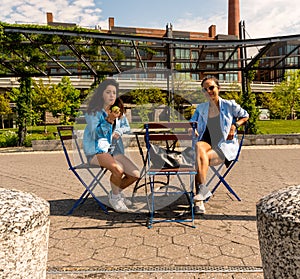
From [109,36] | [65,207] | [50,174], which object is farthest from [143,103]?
[65,207]

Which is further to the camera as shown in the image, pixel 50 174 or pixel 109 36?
pixel 109 36

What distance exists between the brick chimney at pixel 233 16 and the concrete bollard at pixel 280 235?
78270 mm

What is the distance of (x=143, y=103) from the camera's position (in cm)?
1686

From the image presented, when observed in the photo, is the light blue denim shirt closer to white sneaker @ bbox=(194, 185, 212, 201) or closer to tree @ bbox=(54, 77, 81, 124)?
white sneaker @ bbox=(194, 185, 212, 201)

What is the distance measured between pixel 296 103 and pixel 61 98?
2568 centimetres

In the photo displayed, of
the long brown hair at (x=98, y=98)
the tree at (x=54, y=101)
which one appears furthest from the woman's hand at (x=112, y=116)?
the tree at (x=54, y=101)

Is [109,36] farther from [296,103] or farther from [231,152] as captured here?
[296,103]

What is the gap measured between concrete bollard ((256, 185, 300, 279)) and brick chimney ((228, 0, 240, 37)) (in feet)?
257

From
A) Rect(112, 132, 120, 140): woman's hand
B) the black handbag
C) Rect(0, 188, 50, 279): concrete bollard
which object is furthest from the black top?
Rect(0, 188, 50, 279): concrete bollard

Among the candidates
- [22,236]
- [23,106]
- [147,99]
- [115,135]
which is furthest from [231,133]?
[147,99]

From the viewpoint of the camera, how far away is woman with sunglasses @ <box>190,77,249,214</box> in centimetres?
450

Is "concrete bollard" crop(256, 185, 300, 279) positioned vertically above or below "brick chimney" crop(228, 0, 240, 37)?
below

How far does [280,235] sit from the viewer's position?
5.23 ft

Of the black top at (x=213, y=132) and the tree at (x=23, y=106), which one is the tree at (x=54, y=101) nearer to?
the tree at (x=23, y=106)
